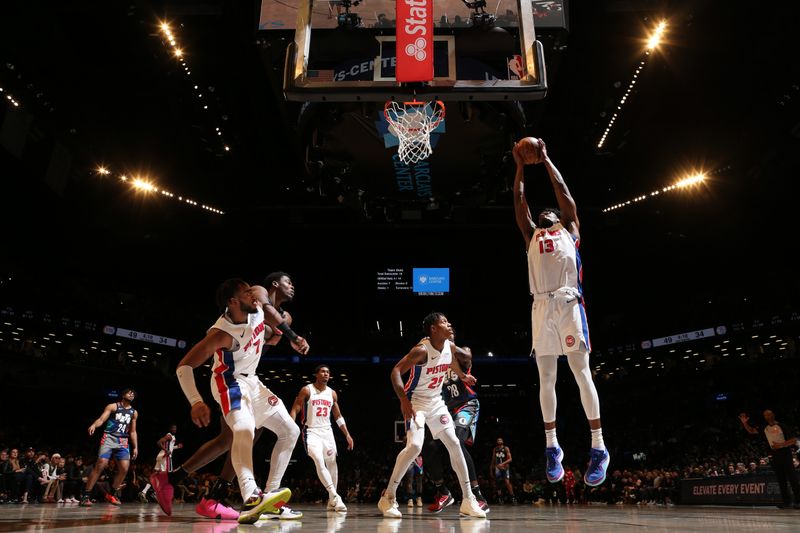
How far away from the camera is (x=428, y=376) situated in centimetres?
668

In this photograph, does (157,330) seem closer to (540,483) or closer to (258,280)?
(258,280)

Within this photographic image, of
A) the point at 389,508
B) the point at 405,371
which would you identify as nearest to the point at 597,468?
the point at 405,371

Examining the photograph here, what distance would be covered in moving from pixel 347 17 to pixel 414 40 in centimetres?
168

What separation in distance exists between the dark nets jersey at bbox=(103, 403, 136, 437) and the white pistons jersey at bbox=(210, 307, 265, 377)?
20.2 feet

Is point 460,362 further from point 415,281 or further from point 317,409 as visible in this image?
point 415,281

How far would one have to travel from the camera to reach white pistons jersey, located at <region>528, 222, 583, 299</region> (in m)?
5.17

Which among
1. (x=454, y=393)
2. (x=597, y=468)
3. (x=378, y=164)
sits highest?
(x=378, y=164)

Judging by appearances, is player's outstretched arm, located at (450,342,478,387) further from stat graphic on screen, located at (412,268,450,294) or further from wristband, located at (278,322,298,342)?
stat graphic on screen, located at (412,268,450,294)

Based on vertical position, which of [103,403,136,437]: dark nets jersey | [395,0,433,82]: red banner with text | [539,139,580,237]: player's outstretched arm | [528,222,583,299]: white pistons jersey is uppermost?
[395,0,433,82]: red banner with text

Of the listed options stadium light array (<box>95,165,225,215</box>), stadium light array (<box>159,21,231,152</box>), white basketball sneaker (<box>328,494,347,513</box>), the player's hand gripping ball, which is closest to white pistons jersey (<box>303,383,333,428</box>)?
white basketball sneaker (<box>328,494,347,513</box>)

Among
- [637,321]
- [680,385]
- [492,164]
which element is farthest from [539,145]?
[680,385]

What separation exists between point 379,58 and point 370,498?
1717 cm

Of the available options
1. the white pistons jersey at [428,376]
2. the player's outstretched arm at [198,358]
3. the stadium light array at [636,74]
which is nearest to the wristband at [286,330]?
the player's outstretched arm at [198,358]

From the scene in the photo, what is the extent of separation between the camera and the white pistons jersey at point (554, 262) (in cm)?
517
